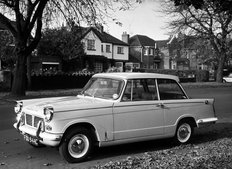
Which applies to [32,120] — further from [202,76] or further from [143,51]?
[143,51]

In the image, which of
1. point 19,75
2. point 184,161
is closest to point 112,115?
point 184,161

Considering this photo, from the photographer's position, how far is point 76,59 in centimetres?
Answer: 4241

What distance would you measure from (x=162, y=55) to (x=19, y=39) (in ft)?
183

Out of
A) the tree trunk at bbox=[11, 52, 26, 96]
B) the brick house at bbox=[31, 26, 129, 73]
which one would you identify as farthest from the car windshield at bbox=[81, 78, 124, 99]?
the brick house at bbox=[31, 26, 129, 73]

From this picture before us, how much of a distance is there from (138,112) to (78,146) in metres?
1.45

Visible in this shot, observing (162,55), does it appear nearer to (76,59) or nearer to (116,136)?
(76,59)

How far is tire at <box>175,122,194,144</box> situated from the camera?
25.0ft

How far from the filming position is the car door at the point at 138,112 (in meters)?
6.57

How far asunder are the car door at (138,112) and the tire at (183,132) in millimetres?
584

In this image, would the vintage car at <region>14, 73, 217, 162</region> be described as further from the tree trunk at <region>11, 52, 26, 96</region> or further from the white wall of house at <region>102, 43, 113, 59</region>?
the white wall of house at <region>102, 43, 113, 59</region>

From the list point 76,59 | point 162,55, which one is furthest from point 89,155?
point 162,55

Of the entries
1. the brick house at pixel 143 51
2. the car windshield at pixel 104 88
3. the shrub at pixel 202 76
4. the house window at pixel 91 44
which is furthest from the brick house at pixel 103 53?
Answer: the car windshield at pixel 104 88

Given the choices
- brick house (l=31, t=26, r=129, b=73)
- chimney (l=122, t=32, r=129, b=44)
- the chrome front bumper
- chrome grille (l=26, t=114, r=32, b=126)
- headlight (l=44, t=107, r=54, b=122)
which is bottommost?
the chrome front bumper

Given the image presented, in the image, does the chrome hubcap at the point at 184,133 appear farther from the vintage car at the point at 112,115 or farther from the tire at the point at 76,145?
the tire at the point at 76,145
